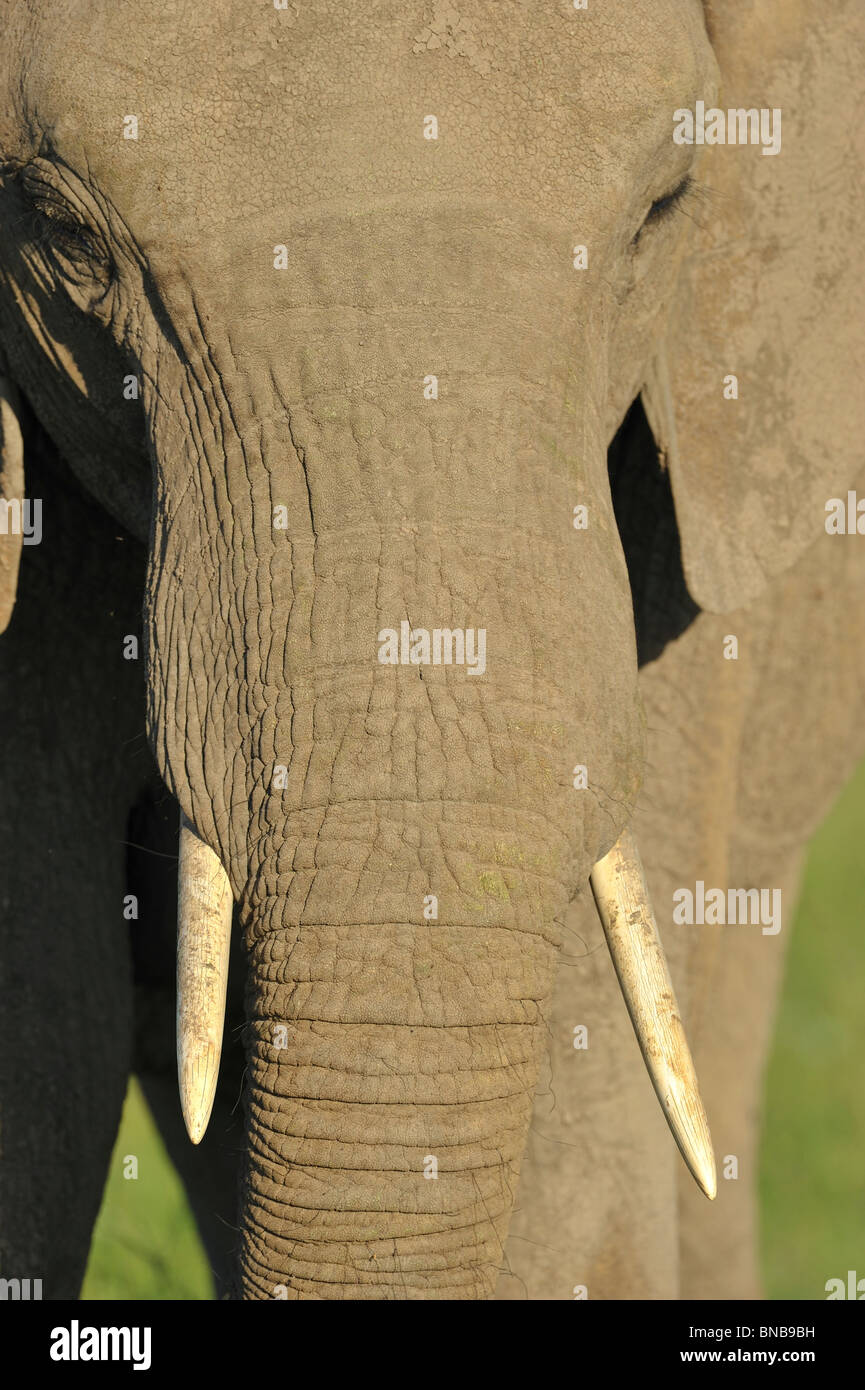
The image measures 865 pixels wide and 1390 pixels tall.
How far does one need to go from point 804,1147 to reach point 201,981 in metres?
3.67

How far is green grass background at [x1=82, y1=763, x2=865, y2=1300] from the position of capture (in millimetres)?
4535

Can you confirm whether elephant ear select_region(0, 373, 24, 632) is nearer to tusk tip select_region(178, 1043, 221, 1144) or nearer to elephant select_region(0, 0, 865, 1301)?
elephant select_region(0, 0, 865, 1301)

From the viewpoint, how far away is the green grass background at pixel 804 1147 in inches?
179

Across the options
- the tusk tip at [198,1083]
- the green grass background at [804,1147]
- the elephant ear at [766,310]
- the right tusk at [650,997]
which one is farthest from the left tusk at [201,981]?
the green grass background at [804,1147]

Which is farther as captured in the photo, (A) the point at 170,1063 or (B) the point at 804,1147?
(B) the point at 804,1147

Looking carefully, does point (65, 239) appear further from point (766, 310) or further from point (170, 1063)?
point (170, 1063)

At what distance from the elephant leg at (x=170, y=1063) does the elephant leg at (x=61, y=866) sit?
0.23 m

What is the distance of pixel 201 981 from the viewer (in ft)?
7.37

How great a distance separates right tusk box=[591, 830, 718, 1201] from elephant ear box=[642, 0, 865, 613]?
1.68ft

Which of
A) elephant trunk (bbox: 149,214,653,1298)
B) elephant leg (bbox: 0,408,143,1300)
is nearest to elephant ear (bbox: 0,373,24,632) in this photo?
elephant leg (bbox: 0,408,143,1300)

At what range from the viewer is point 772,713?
3859 mm

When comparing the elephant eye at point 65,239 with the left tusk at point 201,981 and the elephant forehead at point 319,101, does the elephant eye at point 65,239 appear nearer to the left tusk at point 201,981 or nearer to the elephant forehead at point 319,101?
the elephant forehead at point 319,101

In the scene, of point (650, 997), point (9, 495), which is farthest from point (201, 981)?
point (9, 495)

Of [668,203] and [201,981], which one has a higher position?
[668,203]
